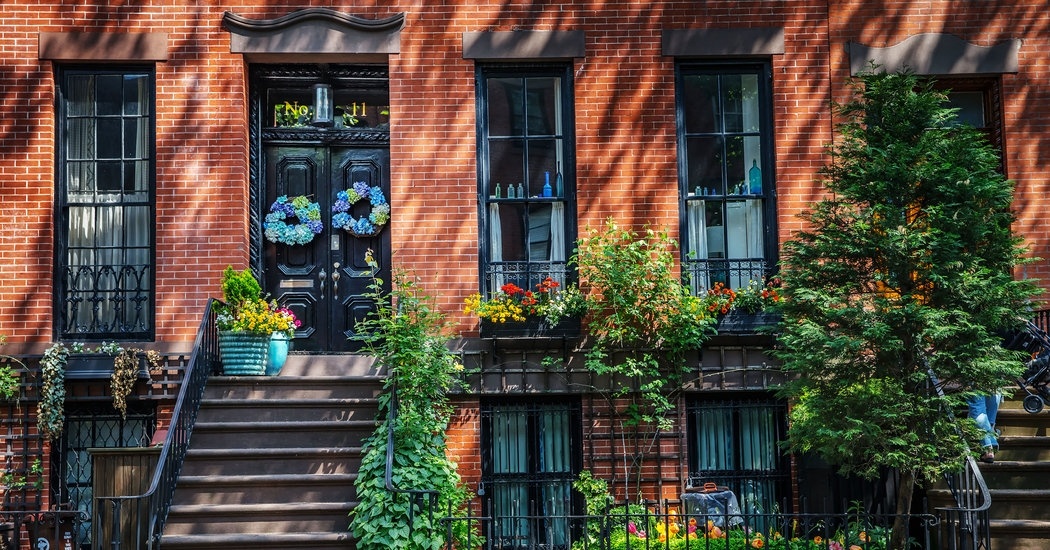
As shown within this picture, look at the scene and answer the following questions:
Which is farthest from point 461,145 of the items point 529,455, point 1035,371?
point 1035,371

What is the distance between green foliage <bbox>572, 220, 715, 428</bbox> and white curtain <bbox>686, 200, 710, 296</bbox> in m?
0.42

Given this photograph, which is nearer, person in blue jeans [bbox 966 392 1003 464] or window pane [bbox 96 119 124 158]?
person in blue jeans [bbox 966 392 1003 464]

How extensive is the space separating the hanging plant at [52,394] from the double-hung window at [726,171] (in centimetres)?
642

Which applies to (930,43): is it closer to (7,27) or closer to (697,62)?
(697,62)

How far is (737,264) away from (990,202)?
3065 millimetres

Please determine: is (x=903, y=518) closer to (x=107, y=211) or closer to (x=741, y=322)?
(x=741, y=322)

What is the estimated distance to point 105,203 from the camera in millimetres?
11969

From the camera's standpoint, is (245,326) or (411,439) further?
(245,326)

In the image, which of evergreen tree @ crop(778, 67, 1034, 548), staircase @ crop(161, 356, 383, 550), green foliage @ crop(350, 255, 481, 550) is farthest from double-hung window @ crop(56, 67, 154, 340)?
evergreen tree @ crop(778, 67, 1034, 548)

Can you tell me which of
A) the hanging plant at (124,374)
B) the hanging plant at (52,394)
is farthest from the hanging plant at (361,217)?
the hanging plant at (52,394)

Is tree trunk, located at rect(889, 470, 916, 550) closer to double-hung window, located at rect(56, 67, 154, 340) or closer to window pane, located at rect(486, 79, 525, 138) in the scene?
window pane, located at rect(486, 79, 525, 138)

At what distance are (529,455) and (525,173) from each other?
2991mm

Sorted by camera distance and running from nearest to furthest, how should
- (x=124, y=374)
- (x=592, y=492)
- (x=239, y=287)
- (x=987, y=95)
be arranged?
1. (x=239, y=287)
2. (x=124, y=374)
3. (x=592, y=492)
4. (x=987, y=95)

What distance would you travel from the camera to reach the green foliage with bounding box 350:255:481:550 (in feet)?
31.4
